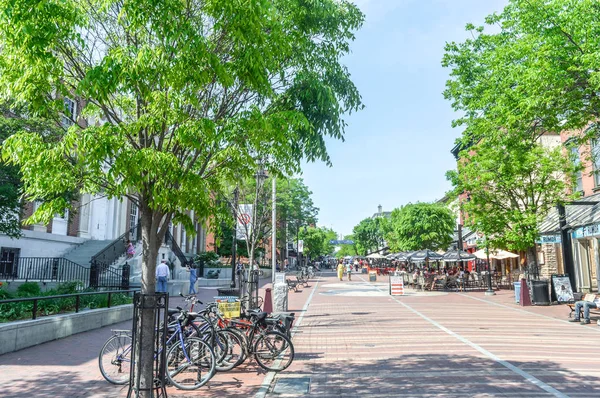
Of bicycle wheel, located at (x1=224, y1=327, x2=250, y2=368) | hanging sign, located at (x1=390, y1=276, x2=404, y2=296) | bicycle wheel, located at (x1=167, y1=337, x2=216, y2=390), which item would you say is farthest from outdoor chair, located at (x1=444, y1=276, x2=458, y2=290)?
bicycle wheel, located at (x1=167, y1=337, x2=216, y2=390)

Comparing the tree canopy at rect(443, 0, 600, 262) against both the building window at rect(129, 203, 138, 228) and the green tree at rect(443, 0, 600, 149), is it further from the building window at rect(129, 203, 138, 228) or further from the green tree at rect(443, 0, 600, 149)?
the building window at rect(129, 203, 138, 228)

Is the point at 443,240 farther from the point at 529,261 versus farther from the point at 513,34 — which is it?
the point at 513,34

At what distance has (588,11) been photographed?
13609mm

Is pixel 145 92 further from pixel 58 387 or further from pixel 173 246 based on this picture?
pixel 173 246

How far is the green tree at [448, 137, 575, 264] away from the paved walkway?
6.99m

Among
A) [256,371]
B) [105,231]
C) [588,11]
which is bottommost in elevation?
[256,371]

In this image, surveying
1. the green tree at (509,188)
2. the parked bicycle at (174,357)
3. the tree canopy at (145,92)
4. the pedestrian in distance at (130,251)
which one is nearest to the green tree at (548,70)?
the green tree at (509,188)

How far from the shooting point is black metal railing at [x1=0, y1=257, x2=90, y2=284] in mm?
19922

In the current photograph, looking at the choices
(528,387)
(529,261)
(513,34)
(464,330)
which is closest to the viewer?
(528,387)

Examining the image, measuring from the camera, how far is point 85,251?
85.0ft

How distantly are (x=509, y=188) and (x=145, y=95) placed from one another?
20.6 m

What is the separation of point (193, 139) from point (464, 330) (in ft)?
35.2

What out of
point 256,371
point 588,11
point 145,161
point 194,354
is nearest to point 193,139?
point 145,161

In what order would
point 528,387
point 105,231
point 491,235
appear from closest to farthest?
point 528,387
point 491,235
point 105,231
